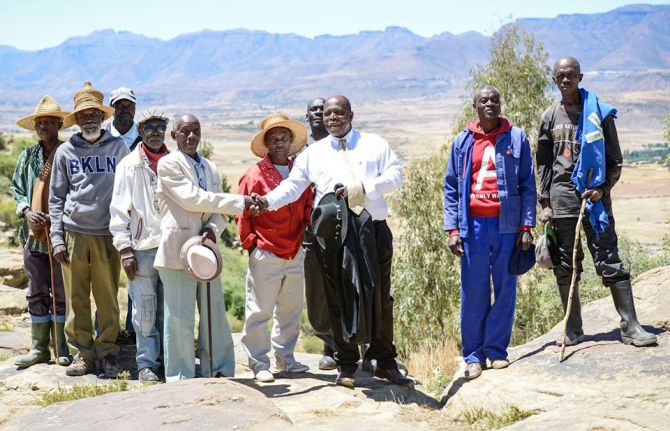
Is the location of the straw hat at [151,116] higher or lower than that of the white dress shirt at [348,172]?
higher

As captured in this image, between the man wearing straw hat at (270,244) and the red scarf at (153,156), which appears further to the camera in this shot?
the man wearing straw hat at (270,244)

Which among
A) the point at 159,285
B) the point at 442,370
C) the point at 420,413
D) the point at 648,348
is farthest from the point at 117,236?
the point at 648,348

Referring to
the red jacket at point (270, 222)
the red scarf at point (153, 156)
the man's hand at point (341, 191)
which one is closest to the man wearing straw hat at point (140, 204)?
the red scarf at point (153, 156)

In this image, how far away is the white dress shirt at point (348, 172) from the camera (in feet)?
22.1

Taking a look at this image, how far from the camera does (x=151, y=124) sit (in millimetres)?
6984

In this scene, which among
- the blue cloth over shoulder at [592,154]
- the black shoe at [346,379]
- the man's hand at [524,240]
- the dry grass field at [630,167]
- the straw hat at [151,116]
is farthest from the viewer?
the dry grass field at [630,167]

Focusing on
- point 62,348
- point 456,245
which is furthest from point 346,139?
point 62,348

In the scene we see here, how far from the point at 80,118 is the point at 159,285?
1.59 m

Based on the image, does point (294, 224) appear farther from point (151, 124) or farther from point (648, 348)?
point (648, 348)

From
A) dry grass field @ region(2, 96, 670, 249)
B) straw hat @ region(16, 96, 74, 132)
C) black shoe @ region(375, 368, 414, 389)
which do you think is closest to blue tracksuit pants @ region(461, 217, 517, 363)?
black shoe @ region(375, 368, 414, 389)

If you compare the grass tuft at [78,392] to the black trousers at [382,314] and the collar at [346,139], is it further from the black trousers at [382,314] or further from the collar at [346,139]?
the collar at [346,139]

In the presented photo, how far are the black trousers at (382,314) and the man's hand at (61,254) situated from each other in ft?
7.32

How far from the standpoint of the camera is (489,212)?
21.7 feet

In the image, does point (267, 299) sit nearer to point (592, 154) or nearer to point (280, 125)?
point (280, 125)
